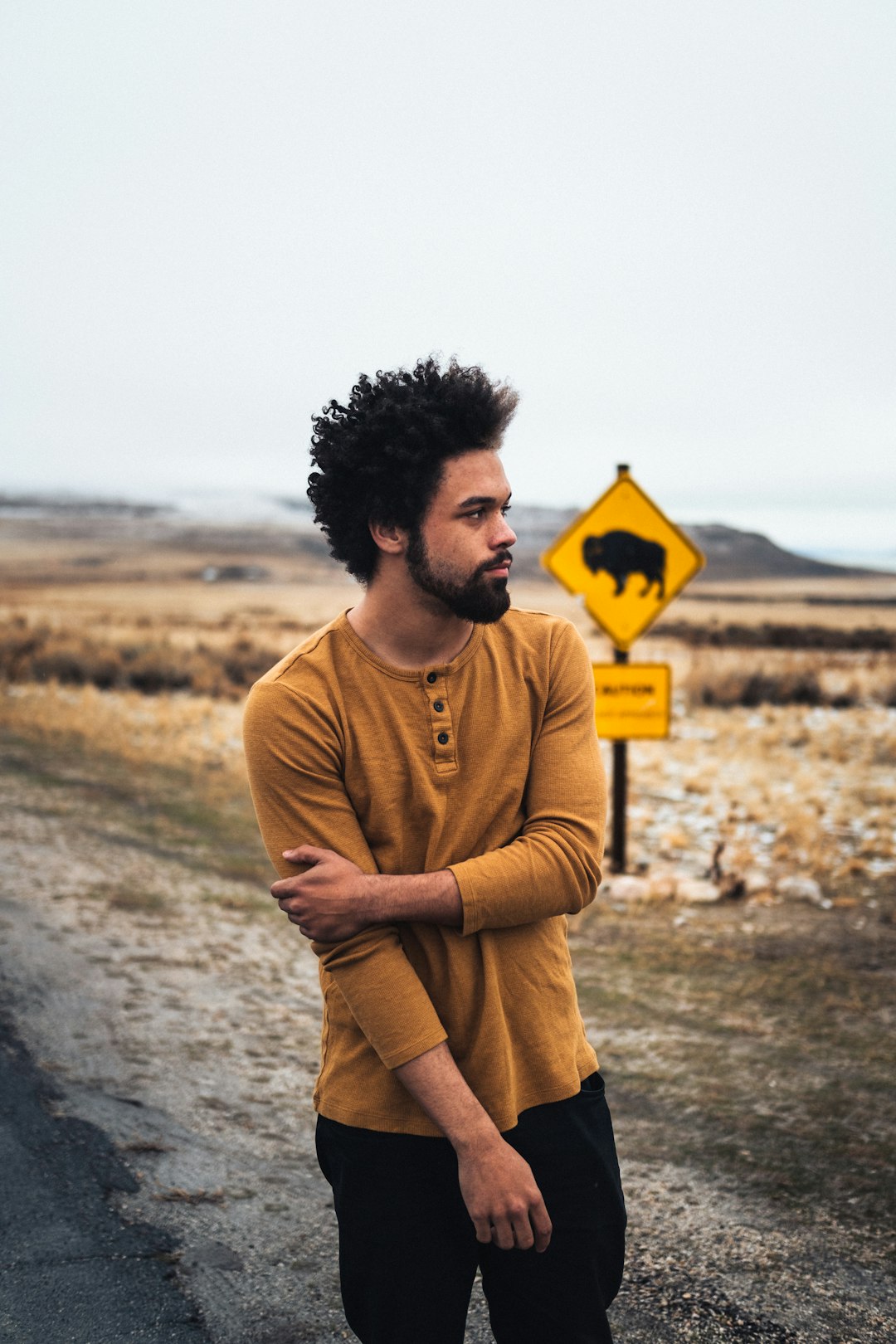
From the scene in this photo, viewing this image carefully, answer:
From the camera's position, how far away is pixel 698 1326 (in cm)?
264

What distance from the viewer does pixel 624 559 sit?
692 cm

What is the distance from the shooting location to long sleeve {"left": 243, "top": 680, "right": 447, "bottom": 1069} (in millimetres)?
1708

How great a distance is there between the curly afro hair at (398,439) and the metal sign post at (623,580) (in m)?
4.93

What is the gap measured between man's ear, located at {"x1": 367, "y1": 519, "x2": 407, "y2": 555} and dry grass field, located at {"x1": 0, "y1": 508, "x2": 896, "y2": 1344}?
196 cm

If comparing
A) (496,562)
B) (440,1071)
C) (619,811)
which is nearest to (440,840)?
(440,1071)

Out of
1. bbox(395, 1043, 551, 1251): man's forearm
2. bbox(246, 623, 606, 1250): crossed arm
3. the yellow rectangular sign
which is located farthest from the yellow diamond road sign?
bbox(395, 1043, 551, 1251): man's forearm

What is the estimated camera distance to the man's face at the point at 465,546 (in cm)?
186

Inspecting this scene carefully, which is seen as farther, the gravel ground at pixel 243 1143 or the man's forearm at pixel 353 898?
the gravel ground at pixel 243 1143

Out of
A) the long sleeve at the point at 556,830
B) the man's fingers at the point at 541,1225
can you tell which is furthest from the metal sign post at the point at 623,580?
the man's fingers at the point at 541,1225

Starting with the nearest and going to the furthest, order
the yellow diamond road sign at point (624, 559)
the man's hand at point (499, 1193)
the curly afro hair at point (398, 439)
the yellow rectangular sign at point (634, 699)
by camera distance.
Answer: the man's hand at point (499, 1193) → the curly afro hair at point (398, 439) → the yellow diamond road sign at point (624, 559) → the yellow rectangular sign at point (634, 699)

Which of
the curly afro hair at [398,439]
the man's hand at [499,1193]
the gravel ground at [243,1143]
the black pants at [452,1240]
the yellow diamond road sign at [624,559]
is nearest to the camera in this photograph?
the man's hand at [499,1193]

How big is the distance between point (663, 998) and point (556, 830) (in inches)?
133

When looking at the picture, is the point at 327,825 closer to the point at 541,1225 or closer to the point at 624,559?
the point at 541,1225

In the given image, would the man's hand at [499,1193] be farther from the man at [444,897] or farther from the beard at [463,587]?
the beard at [463,587]
